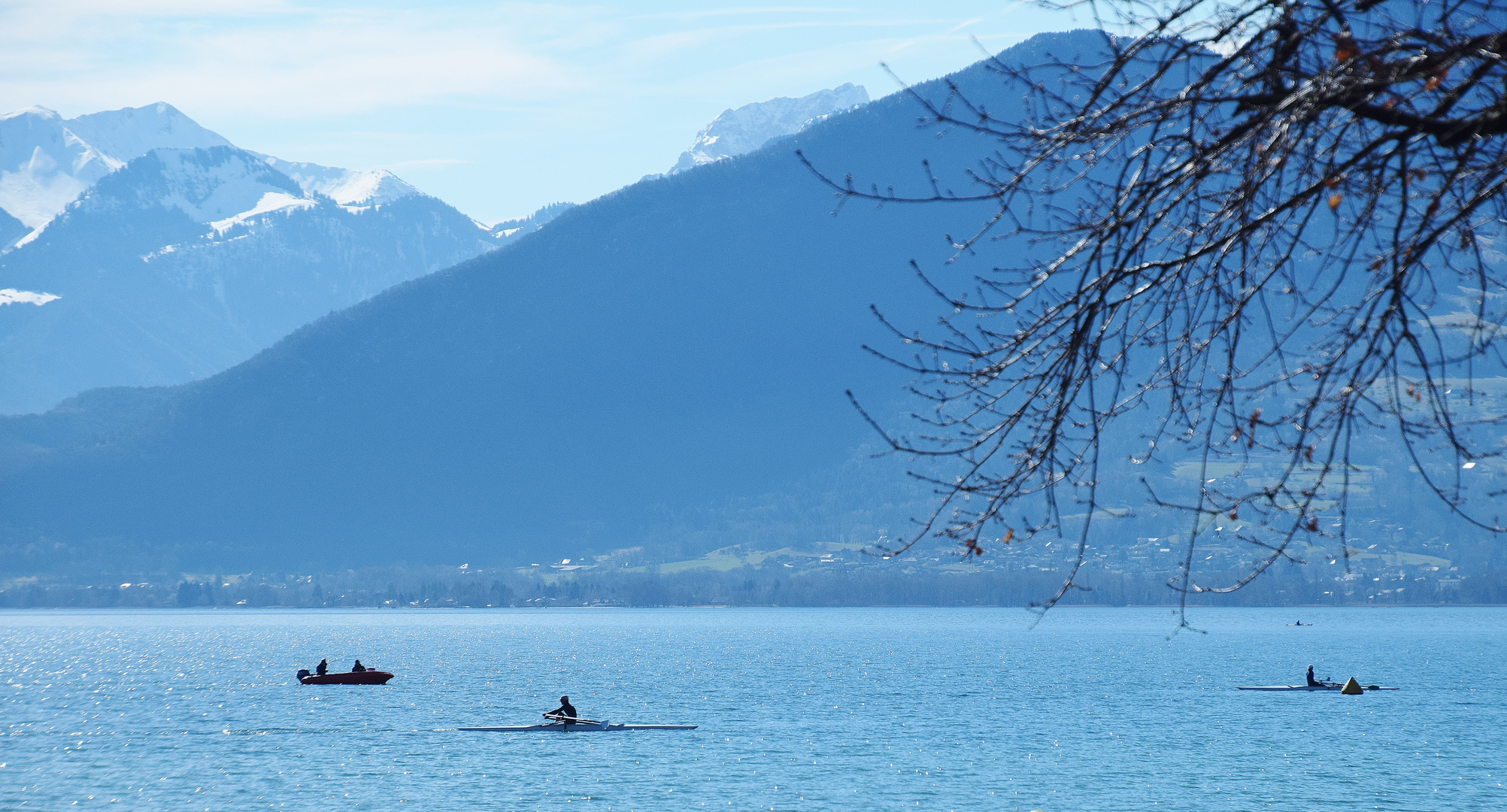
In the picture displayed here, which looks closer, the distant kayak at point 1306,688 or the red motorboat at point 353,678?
the distant kayak at point 1306,688

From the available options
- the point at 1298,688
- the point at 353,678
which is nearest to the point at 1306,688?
the point at 1298,688

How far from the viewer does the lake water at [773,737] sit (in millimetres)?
47406

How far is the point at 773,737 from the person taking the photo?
64562 millimetres

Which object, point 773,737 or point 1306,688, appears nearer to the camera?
point 773,737

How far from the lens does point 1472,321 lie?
7910mm

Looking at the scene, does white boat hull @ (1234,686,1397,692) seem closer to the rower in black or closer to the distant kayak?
the distant kayak

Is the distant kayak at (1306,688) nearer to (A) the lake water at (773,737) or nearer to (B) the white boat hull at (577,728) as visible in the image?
(A) the lake water at (773,737)

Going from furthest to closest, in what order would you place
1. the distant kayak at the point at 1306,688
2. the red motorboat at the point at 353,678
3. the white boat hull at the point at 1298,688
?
the red motorboat at the point at 353,678 → the white boat hull at the point at 1298,688 → the distant kayak at the point at 1306,688

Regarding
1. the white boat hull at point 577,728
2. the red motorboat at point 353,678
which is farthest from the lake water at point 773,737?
the red motorboat at point 353,678

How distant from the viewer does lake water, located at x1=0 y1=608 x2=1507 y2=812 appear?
156 feet

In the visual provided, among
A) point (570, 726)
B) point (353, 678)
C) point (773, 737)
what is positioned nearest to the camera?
point (570, 726)

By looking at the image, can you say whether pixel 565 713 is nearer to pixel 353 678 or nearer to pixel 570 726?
pixel 570 726

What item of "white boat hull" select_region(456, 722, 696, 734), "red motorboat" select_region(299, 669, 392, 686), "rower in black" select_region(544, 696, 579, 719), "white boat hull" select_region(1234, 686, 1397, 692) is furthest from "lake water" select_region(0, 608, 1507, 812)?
"rower in black" select_region(544, 696, 579, 719)

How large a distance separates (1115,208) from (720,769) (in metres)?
48.6
